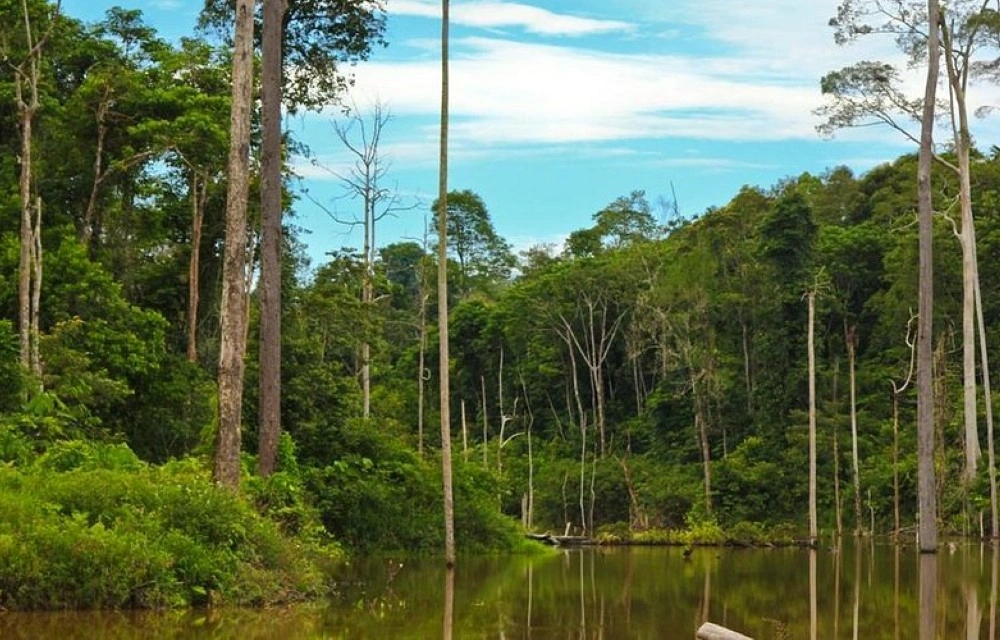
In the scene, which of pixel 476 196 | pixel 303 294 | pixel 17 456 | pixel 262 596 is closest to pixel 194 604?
pixel 262 596

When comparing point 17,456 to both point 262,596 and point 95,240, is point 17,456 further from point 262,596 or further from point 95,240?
point 95,240

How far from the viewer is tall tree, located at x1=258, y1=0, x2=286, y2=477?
654 inches

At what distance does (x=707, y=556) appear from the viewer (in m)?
30.0

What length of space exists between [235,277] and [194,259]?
1426 cm

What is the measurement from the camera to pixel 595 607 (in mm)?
13945

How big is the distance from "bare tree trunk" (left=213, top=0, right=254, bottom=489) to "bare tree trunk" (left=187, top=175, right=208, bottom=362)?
41.7ft

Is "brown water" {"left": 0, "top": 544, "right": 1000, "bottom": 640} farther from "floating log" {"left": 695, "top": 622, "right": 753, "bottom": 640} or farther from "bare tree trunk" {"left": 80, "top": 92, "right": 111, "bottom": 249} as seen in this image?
"bare tree trunk" {"left": 80, "top": 92, "right": 111, "bottom": 249}

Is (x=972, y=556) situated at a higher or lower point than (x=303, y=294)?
lower

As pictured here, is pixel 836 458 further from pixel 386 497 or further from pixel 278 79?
pixel 278 79

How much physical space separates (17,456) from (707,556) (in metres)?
19.7

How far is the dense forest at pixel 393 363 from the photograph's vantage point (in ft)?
42.8

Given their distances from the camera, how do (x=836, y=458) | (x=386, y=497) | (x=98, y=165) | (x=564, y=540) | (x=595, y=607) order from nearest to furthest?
1. (x=595, y=607)
2. (x=386, y=497)
3. (x=98, y=165)
4. (x=564, y=540)
5. (x=836, y=458)

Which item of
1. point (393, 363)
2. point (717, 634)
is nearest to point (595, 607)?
point (717, 634)

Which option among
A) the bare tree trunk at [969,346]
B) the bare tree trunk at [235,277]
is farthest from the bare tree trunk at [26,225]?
the bare tree trunk at [969,346]
